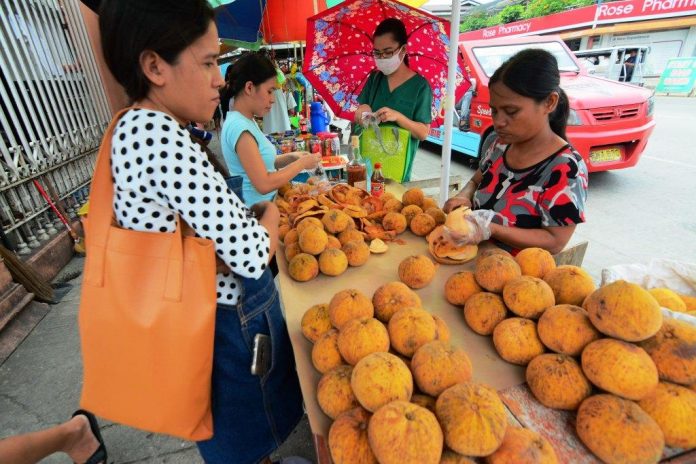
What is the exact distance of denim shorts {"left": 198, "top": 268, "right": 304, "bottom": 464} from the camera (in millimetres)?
1212

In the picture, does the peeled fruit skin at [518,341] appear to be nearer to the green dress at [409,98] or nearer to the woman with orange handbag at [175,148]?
the woman with orange handbag at [175,148]

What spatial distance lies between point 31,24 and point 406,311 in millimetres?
5264

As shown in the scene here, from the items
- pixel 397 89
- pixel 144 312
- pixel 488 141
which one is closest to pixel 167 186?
pixel 144 312

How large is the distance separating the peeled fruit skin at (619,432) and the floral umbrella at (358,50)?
9.36 feet

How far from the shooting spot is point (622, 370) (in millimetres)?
825

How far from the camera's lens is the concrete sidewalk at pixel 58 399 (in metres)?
1.97

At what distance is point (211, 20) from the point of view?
99cm

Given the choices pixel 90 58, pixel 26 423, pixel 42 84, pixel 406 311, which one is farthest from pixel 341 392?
pixel 90 58

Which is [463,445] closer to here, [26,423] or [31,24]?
[26,423]

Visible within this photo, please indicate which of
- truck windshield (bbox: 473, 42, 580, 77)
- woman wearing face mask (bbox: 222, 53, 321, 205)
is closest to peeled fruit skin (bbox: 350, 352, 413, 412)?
woman wearing face mask (bbox: 222, 53, 321, 205)

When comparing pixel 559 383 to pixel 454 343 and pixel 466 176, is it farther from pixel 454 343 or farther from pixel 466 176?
pixel 466 176

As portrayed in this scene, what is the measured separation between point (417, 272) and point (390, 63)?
216cm

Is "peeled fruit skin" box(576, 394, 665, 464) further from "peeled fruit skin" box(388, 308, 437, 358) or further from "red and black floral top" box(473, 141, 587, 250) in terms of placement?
"red and black floral top" box(473, 141, 587, 250)

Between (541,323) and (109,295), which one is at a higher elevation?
(109,295)
